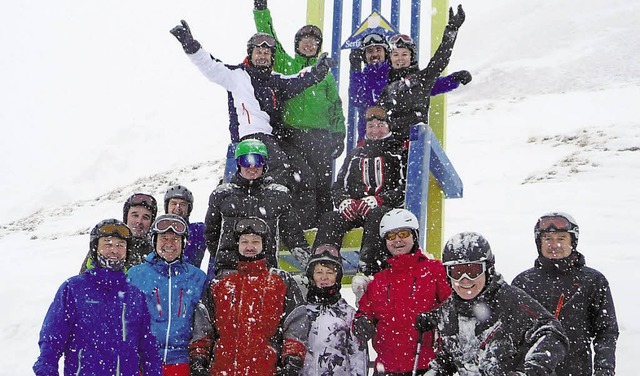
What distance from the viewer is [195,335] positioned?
3328mm

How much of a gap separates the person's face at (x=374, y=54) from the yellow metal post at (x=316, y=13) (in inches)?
43.5

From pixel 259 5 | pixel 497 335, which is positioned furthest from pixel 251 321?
pixel 259 5

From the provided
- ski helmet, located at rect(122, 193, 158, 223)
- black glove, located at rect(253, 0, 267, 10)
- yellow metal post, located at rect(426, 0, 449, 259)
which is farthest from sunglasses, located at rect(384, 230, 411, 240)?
black glove, located at rect(253, 0, 267, 10)

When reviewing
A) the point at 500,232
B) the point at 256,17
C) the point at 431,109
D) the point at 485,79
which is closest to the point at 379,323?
the point at 431,109

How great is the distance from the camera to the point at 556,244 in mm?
3373

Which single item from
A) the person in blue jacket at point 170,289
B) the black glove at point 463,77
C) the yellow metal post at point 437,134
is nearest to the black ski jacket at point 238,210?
the person in blue jacket at point 170,289

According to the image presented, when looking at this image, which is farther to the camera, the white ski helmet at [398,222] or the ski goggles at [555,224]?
the white ski helmet at [398,222]

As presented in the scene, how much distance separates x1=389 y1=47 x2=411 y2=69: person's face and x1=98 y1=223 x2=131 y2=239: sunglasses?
2.86 metres

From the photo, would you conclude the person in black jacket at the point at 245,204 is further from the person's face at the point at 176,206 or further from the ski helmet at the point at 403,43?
the ski helmet at the point at 403,43

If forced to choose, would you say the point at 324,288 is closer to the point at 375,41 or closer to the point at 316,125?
the point at 316,125

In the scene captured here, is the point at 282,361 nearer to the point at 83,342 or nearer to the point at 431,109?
the point at 83,342

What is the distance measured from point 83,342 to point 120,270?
412 millimetres

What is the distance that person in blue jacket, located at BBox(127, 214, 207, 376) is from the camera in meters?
3.44

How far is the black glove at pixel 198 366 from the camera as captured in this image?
3.21 metres
